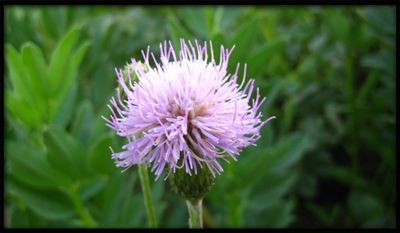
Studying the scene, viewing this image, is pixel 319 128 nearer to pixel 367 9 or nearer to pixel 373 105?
pixel 373 105

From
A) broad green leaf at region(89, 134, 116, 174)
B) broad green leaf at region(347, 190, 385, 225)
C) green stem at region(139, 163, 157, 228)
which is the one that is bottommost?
broad green leaf at region(347, 190, 385, 225)

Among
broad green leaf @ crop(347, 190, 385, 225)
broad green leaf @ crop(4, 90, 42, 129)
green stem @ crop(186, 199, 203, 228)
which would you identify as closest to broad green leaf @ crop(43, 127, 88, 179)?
broad green leaf @ crop(4, 90, 42, 129)

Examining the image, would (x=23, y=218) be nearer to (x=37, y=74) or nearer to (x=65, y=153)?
(x=65, y=153)

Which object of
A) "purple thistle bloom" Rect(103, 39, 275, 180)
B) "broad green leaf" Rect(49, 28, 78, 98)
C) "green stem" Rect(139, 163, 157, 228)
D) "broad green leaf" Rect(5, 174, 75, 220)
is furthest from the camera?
"broad green leaf" Rect(5, 174, 75, 220)

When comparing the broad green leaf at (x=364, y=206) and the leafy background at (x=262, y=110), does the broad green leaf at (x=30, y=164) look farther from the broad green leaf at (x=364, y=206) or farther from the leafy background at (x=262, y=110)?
the broad green leaf at (x=364, y=206)

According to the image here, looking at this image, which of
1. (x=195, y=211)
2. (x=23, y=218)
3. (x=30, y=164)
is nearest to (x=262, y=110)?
(x=195, y=211)

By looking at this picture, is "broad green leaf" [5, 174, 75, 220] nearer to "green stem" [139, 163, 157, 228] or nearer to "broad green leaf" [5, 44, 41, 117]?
"broad green leaf" [5, 44, 41, 117]

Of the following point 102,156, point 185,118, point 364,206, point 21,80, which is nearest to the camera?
point 185,118
